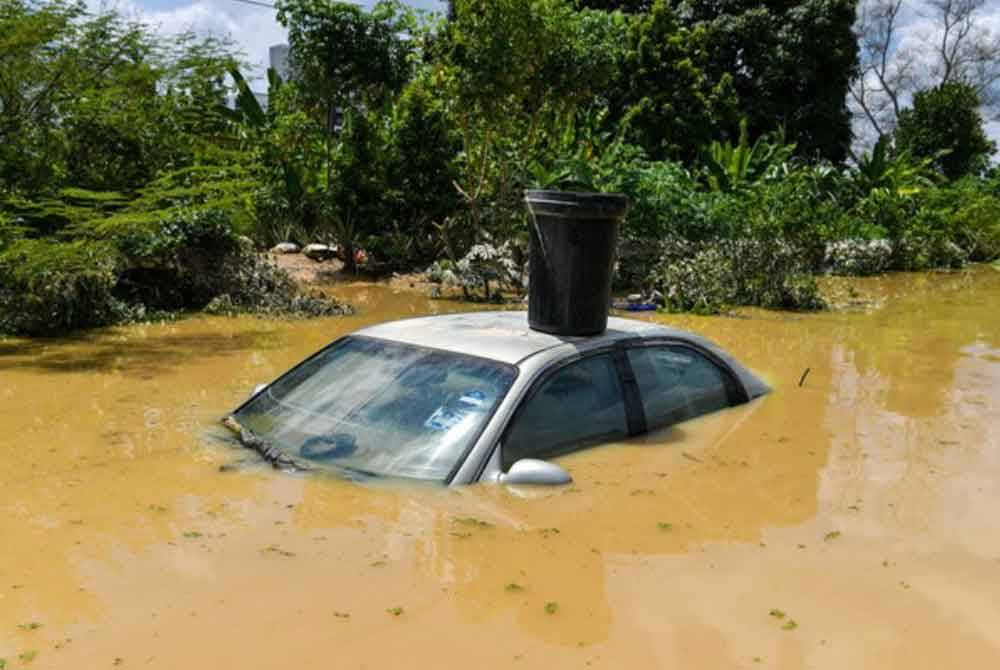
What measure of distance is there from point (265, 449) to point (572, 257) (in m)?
1.89

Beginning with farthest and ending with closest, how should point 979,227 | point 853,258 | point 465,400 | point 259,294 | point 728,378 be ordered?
point 979,227
point 853,258
point 259,294
point 728,378
point 465,400

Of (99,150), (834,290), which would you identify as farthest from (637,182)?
(99,150)

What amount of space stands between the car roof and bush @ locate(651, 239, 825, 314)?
8.83 metres

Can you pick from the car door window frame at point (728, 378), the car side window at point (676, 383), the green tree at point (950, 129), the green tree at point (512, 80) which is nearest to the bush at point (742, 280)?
the green tree at point (512, 80)

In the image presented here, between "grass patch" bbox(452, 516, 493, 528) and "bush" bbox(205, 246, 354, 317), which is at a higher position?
"grass patch" bbox(452, 516, 493, 528)

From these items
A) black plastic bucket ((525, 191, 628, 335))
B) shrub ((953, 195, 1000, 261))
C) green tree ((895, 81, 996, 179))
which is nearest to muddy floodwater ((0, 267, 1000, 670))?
black plastic bucket ((525, 191, 628, 335))

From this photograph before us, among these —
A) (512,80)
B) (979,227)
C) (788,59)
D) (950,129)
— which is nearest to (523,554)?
(512,80)

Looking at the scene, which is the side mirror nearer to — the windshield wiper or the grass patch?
the grass patch

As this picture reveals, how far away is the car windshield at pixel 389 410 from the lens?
4590 mm

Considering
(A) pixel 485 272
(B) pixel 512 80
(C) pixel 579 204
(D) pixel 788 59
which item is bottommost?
(A) pixel 485 272

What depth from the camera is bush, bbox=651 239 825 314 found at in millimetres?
14414

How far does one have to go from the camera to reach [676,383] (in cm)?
569

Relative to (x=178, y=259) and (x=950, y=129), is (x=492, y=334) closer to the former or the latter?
(x=178, y=259)

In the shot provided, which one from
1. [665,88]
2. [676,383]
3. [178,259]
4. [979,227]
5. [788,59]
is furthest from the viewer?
[788,59]
